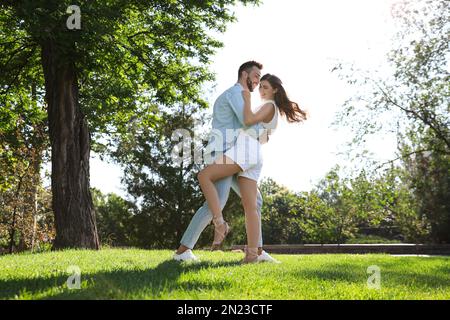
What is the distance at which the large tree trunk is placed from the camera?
433 inches

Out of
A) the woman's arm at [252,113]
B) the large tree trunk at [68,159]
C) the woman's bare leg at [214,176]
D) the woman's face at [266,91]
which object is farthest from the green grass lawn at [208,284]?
the large tree trunk at [68,159]

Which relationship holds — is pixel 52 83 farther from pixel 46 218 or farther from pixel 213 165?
pixel 46 218

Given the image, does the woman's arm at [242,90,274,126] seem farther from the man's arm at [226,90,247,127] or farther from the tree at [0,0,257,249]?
the tree at [0,0,257,249]

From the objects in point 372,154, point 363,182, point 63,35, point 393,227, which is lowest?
point 393,227

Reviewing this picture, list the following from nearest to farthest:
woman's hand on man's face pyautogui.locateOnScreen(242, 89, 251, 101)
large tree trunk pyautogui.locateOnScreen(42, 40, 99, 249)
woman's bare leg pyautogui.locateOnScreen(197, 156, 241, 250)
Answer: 1. woman's bare leg pyautogui.locateOnScreen(197, 156, 241, 250)
2. woman's hand on man's face pyautogui.locateOnScreen(242, 89, 251, 101)
3. large tree trunk pyautogui.locateOnScreen(42, 40, 99, 249)

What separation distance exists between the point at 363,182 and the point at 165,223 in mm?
9992

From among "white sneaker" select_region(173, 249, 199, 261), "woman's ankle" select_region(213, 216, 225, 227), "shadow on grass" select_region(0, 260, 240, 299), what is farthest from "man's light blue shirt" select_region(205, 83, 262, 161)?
"shadow on grass" select_region(0, 260, 240, 299)

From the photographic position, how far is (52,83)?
11.5m

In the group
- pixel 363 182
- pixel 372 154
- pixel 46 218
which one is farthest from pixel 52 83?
pixel 46 218

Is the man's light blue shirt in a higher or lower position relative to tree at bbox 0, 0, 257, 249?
lower

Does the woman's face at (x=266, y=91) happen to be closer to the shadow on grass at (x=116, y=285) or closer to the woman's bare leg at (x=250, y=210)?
the woman's bare leg at (x=250, y=210)

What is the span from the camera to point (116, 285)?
3900mm

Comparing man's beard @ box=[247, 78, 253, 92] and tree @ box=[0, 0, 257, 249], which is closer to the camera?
man's beard @ box=[247, 78, 253, 92]

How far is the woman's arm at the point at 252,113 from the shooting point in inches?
227
